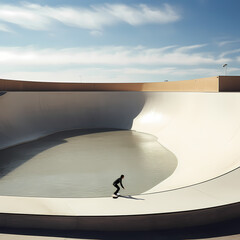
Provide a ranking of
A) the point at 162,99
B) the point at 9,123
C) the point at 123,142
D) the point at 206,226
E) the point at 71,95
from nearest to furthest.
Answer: the point at 206,226, the point at 123,142, the point at 9,123, the point at 162,99, the point at 71,95

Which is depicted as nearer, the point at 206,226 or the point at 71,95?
the point at 206,226

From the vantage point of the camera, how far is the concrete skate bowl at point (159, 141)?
16.5 ft

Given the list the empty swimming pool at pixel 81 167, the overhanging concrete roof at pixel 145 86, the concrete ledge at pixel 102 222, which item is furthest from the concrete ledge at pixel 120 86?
the concrete ledge at pixel 102 222

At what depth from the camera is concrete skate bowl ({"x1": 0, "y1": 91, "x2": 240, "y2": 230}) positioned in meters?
5.04

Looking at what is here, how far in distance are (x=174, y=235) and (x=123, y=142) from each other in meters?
12.5

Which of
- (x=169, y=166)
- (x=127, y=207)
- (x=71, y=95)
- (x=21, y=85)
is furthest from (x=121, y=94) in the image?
(x=127, y=207)

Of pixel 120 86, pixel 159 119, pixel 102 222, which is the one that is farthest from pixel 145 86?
pixel 102 222

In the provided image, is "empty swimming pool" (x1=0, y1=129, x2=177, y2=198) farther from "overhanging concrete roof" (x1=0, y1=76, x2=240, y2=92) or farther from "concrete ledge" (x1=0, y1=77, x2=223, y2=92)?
"concrete ledge" (x1=0, y1=77, x2=223, y2=92)

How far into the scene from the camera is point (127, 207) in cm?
540

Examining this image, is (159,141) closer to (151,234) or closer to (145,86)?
(145,86)

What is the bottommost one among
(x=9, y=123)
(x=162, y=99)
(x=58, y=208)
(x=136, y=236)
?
(x=136, y=236)

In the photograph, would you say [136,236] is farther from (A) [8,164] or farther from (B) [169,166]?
(A) [8,164]

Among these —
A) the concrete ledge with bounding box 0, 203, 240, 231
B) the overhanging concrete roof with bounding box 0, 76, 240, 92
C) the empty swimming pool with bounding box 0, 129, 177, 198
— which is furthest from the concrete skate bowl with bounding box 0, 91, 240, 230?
the overhanging concrete roof with bounding box 0, 76, 240, 92

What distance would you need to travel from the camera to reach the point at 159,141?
17594 mm
